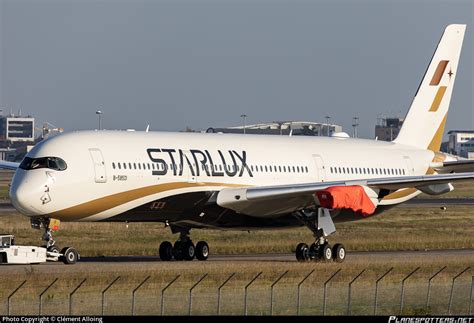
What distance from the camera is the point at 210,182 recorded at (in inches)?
2082

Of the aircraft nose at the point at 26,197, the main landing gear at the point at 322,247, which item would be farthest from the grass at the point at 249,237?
the aircraft nose at the point at 26,197

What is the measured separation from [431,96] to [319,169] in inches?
418

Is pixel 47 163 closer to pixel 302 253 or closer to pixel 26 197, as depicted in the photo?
pixel 26 197

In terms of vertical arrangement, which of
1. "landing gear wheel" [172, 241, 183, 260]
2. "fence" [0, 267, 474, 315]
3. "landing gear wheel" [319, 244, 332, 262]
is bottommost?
"landing gear wheel" [172, 241, 183, 260]

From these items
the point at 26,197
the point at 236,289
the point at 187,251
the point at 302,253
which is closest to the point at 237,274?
the point at 236,289

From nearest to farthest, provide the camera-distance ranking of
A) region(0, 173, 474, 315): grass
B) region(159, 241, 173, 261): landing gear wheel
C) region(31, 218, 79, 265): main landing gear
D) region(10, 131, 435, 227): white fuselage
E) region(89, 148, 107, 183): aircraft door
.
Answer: region(0, 173, 474, 315): grass
region(10, 131, 435, 227): white fuselage
region(31, 218, 79, 265): main landing gear
region(89, 148, 107, 183): aircraft door
region(159, 241, 173, 261): landing gear wheel

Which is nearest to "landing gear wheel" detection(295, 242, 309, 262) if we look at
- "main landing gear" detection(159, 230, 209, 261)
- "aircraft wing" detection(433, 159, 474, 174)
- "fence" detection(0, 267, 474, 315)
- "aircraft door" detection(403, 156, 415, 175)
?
"main landing gear" detection(159, 230, 209, 261)

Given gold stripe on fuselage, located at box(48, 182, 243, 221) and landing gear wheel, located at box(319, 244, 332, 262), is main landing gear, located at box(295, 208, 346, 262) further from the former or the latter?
gold stripe on fuselage, located at box(48, 182, 243, 221)

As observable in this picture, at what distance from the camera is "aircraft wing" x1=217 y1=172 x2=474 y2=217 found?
5219cm

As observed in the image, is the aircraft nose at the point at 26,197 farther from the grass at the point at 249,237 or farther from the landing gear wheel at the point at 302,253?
the landing gear wheel at the point at 302,253

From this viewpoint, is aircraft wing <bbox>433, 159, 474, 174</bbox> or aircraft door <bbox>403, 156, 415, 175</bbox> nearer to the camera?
aircraft wing <bbox>433, 159, 474, 174</bbox>

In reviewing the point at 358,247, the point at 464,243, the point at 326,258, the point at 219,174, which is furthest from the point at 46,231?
the point at 464,243

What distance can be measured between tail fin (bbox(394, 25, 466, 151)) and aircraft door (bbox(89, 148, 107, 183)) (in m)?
22.5

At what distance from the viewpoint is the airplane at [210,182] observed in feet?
156
